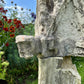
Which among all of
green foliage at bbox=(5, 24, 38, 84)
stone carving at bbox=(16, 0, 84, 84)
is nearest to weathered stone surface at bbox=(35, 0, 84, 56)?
stone carving at bbox=(16, 0, 84, 84)

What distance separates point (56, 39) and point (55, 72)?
10.6 inches

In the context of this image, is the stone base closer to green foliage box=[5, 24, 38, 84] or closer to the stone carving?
the stone carving

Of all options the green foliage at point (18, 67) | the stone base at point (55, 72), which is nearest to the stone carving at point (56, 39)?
the stone base at point (55, 72)

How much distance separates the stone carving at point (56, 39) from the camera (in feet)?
3.51

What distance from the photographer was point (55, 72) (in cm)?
117

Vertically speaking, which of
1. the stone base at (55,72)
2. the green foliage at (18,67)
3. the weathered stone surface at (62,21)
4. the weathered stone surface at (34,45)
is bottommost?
the green foliage at (18,67)

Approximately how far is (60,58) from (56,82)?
21 centimetres

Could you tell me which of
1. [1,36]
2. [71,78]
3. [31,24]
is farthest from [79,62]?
[71,78]

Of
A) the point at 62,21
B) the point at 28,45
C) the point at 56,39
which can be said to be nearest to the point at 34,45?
the point at 28,45

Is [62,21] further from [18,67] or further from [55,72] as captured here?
[18,67]

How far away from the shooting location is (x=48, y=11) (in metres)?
1.11

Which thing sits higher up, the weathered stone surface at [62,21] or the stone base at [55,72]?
the weathered stone surface at [62,21]

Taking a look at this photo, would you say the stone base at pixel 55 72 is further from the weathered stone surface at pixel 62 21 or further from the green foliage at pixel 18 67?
the green foliage at pixel 18 67

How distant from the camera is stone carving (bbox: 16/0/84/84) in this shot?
1.07 metres
